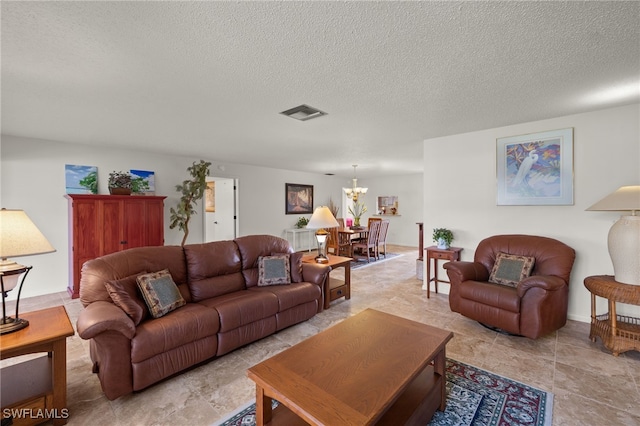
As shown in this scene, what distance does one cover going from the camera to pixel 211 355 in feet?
7.73

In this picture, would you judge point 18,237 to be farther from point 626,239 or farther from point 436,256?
point 626,239

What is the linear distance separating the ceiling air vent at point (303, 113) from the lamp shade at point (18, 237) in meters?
2.27

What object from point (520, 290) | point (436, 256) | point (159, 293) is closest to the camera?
point (159, 293)

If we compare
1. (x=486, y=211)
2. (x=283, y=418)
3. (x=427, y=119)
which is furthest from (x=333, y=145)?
(x=283, y=418)

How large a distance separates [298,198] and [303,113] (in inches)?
199

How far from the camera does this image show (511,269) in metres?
3.09

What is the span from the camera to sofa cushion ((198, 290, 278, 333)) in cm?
243

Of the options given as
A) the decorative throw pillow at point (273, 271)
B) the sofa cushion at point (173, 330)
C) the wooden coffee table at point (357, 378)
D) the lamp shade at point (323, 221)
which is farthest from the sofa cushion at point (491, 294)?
the sofa cushion at point (173, 330)

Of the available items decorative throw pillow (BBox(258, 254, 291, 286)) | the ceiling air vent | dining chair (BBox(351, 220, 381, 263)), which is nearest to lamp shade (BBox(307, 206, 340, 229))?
decorative throw pillow (BBox(258, 254, 291, 286))

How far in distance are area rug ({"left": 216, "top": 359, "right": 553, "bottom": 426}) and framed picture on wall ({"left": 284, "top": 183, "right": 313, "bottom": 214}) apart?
20.2 feet

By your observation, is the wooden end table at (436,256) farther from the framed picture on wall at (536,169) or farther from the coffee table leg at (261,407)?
the coffee table leg at (261,407)

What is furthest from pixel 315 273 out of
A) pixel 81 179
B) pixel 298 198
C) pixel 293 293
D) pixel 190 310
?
pixel 298 198

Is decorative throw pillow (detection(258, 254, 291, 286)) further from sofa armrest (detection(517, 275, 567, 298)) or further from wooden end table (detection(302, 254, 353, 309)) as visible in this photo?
sofa armrest (detection(517, 275, 567, 298))

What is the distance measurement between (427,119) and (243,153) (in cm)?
336
